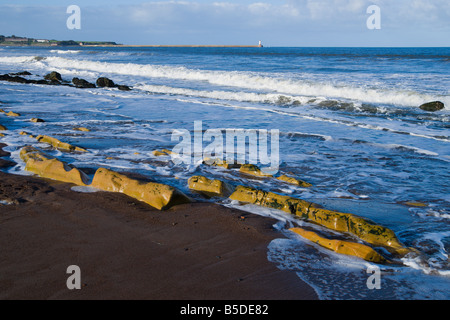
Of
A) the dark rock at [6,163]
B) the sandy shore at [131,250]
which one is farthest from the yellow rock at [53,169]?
the sandy shore at [131,250]

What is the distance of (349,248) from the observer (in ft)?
11.5

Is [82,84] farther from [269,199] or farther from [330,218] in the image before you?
[330,218]

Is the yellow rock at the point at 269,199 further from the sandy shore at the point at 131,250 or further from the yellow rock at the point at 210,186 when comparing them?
the sandy shore at the point at 131,250

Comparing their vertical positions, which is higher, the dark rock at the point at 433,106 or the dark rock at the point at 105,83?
the dark rock at the point at 105,83

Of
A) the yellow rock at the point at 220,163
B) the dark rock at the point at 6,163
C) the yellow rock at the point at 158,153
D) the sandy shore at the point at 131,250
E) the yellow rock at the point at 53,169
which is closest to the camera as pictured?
the sandy shore at the point at 131,250

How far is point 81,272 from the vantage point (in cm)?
303

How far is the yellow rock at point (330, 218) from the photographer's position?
146 inches

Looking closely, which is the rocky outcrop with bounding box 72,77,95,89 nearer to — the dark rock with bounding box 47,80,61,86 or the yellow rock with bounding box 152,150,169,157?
the dark rock with bounding box 47,80,61,86

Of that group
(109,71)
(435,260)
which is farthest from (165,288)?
(109,71)

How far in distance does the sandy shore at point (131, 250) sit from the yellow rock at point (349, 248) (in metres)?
0.43

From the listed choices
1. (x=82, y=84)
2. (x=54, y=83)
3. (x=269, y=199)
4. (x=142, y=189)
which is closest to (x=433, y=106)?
(x=269, y=199)

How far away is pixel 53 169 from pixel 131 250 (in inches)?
100

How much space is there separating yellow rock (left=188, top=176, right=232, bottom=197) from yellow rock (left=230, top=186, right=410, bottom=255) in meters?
0.16

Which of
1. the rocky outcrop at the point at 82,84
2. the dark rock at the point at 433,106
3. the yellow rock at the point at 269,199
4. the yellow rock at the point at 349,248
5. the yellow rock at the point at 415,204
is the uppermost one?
the rocky outcrop at the point at 82,84
